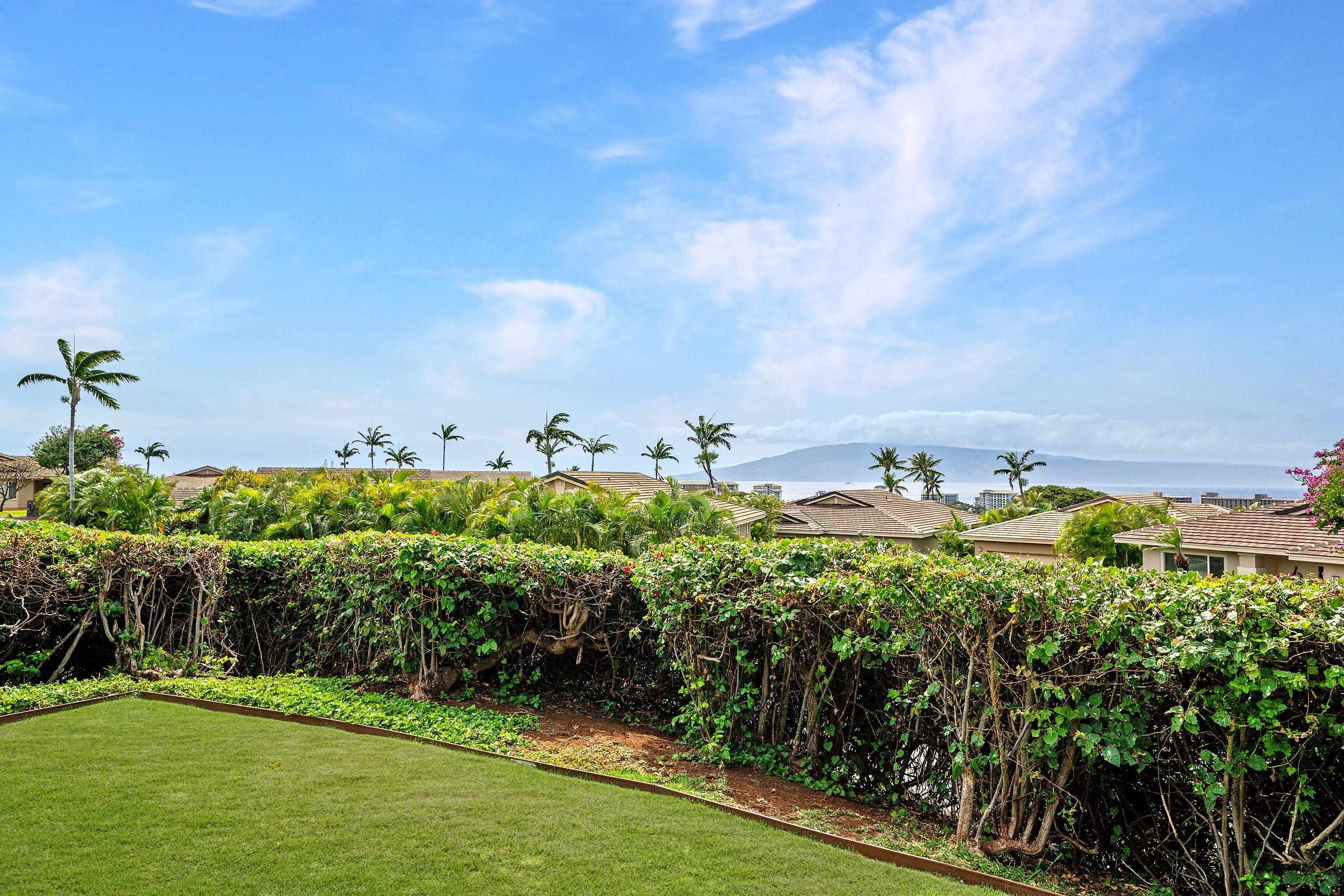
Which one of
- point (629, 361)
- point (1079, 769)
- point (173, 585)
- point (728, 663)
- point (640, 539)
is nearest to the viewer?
point (1079, 769)

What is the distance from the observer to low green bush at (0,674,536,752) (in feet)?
22.5

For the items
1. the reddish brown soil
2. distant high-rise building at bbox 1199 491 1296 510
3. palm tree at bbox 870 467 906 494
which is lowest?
the reddish brown soil

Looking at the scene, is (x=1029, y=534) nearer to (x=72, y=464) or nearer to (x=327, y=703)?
(x=327, y=703)

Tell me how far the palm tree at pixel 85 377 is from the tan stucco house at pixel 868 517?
31.6 metres

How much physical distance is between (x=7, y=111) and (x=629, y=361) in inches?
1215

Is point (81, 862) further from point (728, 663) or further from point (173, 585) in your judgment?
point (173, 585)

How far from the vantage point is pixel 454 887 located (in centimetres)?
382

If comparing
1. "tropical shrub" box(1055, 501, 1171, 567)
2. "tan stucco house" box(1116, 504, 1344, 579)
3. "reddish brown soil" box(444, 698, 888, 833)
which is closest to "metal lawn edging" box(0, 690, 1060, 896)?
"reddish brown soil" box(444, 698, 888, 833)

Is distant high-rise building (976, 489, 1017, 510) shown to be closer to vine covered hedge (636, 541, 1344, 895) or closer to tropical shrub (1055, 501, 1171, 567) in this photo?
tropical shrub (1055, 501, 1171, 567)

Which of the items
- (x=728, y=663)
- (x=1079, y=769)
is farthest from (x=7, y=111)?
(x=1079, y=769)

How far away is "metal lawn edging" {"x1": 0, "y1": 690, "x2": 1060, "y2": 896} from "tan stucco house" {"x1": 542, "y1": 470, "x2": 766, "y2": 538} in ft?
53.0

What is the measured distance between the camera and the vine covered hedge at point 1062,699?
12.4 ft

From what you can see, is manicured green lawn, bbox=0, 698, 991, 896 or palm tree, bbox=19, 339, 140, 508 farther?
palm tree, bbox=19, 339, 140, 508

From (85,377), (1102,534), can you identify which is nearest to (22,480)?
(85,377)
